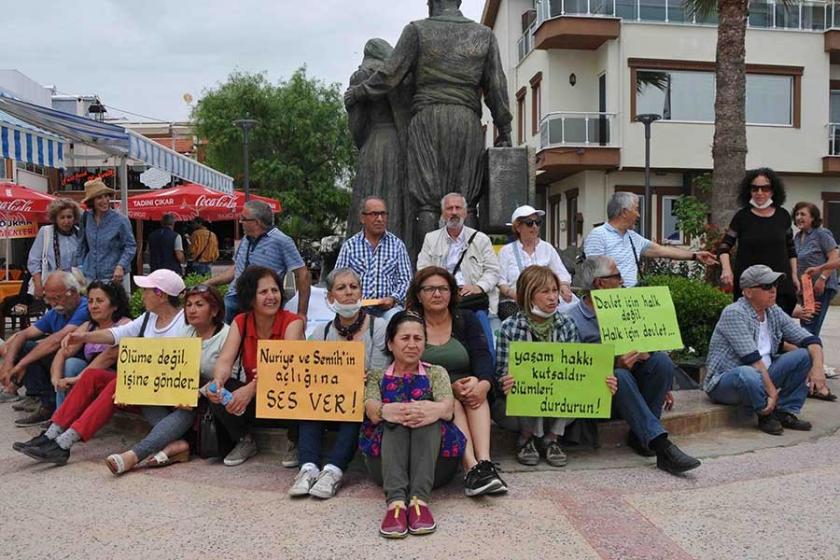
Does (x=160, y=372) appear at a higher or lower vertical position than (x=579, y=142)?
lower

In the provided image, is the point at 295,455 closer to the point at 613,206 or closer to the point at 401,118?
the point at 613,206

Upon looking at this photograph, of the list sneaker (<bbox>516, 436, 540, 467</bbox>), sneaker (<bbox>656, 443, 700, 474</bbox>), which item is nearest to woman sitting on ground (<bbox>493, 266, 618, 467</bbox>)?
sneaker (<bbox>516, 436, 540, 467</bbox>)

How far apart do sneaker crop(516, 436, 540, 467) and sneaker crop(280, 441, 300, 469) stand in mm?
1350

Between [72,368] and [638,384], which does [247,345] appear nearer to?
[72,368]

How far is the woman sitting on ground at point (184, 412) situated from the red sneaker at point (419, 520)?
5.89 feet

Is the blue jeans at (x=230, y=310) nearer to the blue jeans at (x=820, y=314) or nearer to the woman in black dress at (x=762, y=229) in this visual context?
the woman in black dress at (x=762, y=229)

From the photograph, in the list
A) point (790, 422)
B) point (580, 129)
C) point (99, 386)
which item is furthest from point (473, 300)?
point (580, 129)

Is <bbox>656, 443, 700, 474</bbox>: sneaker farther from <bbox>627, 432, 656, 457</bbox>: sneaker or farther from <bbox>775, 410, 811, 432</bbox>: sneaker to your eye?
<bbox>775, 410, 811, 432</bbox>: sneaker

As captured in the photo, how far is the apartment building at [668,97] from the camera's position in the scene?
2288 cm

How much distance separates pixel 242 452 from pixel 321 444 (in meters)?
0.65

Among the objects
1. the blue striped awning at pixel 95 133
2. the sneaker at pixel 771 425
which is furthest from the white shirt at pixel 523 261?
the blue striped awning at pixel 95 133

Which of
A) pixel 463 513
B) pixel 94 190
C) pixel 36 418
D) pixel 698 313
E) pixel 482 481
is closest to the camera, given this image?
pixel 463 513

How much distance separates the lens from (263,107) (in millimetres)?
31578

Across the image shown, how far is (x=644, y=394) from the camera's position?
4.93 metres
